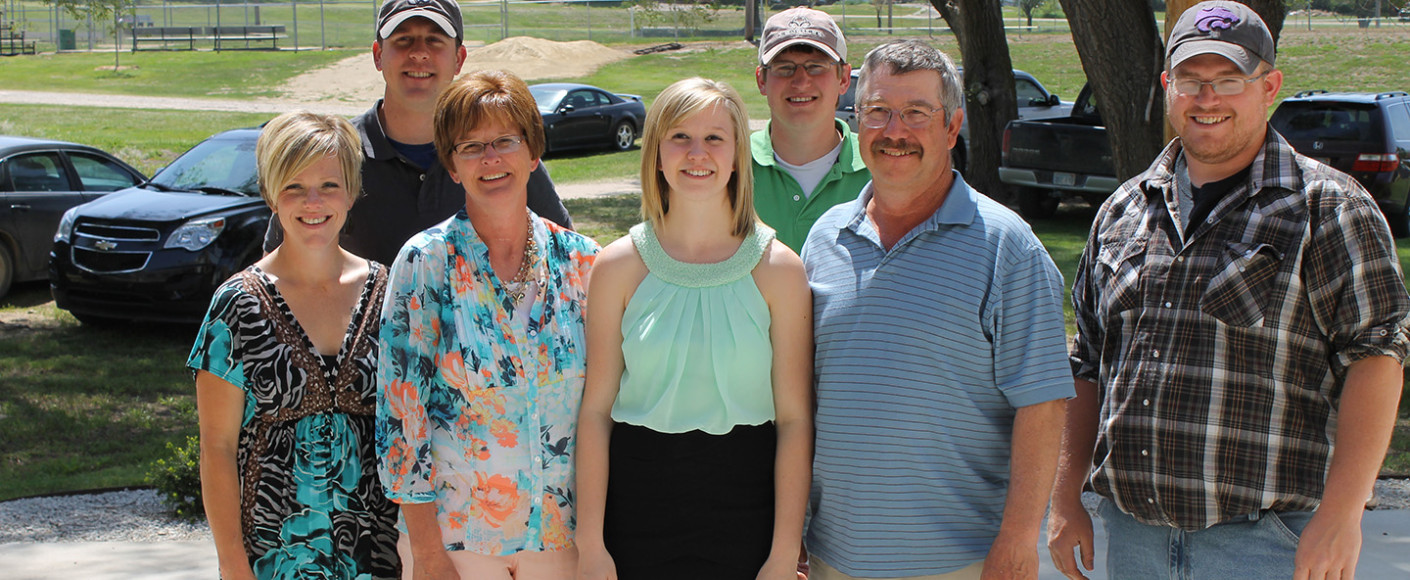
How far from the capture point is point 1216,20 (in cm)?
278

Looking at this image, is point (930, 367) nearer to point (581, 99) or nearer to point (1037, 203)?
point (1037, 203)

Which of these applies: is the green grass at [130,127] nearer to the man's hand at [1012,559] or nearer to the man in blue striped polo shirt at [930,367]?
the man in blue striped polo shirt at [930,367]

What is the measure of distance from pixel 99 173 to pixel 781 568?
10.4 metres

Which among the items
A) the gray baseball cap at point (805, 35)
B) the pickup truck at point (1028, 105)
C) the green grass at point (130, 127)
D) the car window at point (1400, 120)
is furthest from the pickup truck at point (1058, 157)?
the green grass at point (130, 127)

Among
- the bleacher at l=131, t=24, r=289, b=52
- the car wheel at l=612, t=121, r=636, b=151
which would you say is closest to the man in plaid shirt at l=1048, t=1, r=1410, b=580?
the car wheel at l=612, t=121, r=636, b=151

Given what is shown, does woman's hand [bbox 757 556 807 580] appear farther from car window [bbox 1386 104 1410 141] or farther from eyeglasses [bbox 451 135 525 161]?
car window [bbox 1386 104 1410 141]

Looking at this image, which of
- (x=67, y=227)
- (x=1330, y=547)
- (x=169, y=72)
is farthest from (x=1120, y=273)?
(x=169, y=72)

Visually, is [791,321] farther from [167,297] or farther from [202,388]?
[167,297]

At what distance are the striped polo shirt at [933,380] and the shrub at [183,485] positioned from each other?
3.88 metres

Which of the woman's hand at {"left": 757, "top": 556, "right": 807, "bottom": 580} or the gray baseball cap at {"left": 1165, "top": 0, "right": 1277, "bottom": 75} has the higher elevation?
the gray baseball cap at {"left": 1165, "top": 0, "right": 1277, "bottom": 75}

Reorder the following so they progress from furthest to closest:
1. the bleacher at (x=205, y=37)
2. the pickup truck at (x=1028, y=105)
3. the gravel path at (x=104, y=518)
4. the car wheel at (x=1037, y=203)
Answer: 1. the bleacher at (x=205, y=37)
2. the pickup truck at (x=1028, y=105)
3. the car wheel at (x=1037, y=203)
4. the gravel path at (x=104, y=518)

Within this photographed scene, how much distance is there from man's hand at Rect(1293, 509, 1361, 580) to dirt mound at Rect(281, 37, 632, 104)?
31.2 meters

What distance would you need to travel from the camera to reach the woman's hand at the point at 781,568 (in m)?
2.72

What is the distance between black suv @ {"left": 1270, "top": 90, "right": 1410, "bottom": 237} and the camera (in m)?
12.7
